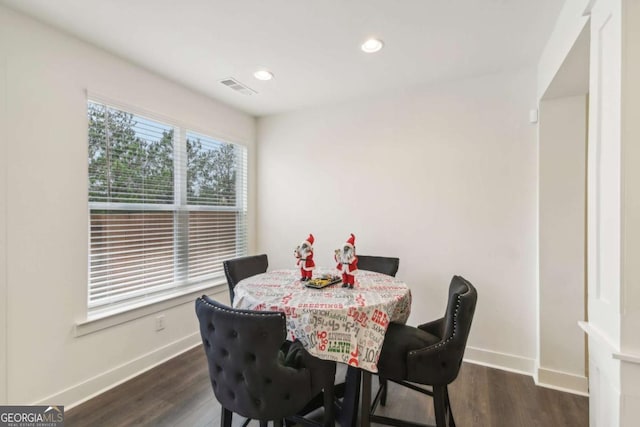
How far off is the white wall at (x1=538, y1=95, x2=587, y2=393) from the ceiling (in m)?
0.62

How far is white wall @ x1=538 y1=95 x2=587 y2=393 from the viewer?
2.25 m

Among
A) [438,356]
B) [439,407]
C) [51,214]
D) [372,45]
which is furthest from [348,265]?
[51,214]

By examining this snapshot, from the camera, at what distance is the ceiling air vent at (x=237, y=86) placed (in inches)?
111

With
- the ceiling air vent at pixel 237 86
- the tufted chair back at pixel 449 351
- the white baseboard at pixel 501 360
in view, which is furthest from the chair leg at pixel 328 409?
the ceiling air vent at pixel 237 86

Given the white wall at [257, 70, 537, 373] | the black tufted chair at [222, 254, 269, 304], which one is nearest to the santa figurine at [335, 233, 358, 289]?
the black tufted chair at [222, 254, 269, 304]

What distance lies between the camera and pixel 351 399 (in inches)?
68.5

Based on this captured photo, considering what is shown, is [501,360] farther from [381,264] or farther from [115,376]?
[115,376]

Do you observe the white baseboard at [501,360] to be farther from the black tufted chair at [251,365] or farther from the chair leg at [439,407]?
the black tufted chair at [251,365]

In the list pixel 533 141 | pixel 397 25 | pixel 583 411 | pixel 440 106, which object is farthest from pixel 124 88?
pixel 583 411

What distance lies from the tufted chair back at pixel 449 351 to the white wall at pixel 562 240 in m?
1.26

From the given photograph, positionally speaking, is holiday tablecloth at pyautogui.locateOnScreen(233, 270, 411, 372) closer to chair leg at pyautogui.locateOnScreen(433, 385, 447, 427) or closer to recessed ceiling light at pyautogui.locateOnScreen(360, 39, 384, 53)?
chair leg at pyautogui.locateOnScreen(433, 385, 447, 427)

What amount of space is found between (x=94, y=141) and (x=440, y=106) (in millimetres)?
3031

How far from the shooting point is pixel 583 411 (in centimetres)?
204

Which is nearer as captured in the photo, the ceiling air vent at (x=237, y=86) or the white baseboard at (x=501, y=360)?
the white baseboard at (x=501, y=360)
